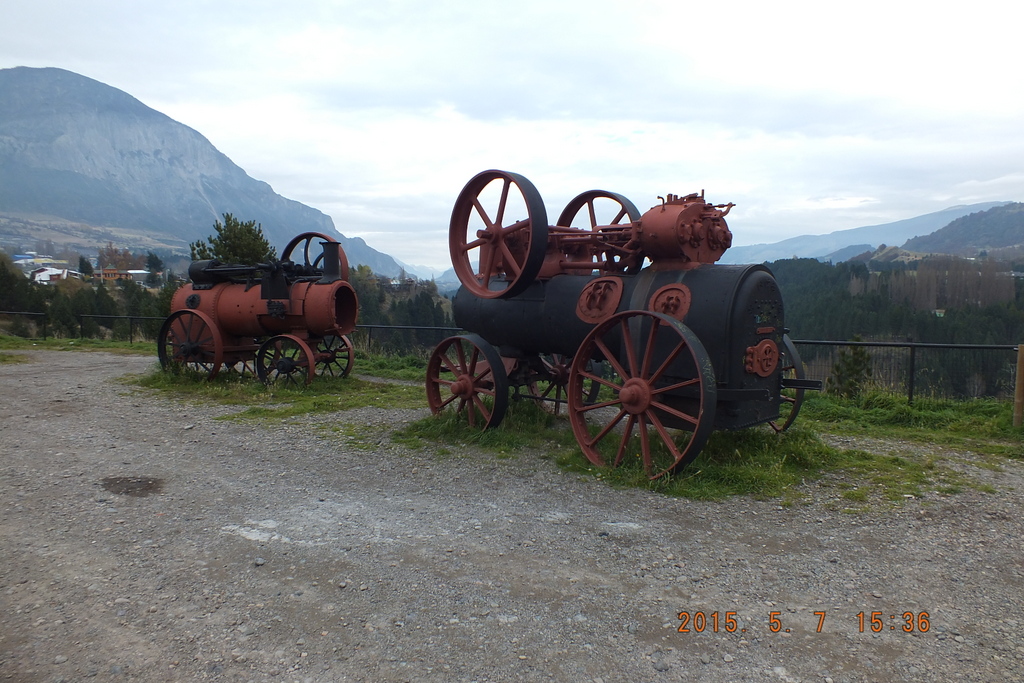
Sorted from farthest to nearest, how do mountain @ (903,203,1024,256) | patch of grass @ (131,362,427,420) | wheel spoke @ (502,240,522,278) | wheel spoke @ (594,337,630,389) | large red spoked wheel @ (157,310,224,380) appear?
mountain @ (903,203,1024,256) → large red spoked wheel @ (157,310,224,380) → patch of grass @ (131,362,427,420) → wheel spoke @ (502,240,522,278) → wheel spoke @ (594,337,630,389)

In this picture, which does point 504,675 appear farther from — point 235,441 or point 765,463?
point 235,441

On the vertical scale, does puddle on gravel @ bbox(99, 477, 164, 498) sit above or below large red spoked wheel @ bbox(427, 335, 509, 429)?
below

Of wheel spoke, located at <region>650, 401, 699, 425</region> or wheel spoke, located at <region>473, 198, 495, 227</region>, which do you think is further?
wheel spoke, located at <region>473, 198, 495, 227</region>

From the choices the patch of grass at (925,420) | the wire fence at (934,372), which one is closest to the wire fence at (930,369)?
the wire fence at (934,372)

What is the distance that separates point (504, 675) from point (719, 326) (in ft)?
11.8

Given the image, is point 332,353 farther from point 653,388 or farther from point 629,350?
point 653,388

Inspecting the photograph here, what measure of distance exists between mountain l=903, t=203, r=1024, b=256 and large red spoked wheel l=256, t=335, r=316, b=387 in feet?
228

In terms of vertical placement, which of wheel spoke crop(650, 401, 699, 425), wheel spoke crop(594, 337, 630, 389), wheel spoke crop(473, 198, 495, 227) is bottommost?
wheel spoke crop(650, 401, 699, 425)

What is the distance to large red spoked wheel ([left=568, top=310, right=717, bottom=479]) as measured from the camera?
5426 millimetres

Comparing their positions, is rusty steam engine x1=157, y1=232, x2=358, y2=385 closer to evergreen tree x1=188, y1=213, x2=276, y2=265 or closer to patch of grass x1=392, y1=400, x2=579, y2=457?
patch of grass x1=392, y1=400, x2=579, y2=457

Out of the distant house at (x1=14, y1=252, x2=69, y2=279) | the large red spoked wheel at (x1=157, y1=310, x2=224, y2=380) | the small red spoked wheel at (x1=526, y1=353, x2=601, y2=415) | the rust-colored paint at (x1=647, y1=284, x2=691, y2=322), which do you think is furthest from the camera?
the distant house at (x1=14, y1=252, x2=69, y2=279)

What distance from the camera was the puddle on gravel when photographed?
216 inches

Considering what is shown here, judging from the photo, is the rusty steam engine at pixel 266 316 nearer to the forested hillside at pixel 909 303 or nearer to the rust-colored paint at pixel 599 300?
the rust-colored paint at pixel 599 300

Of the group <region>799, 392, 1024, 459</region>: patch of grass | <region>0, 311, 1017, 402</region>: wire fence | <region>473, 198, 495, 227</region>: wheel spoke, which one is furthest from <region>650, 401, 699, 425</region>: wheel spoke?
<region>0, 311, 1017, 402</region>: wire fence
